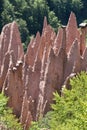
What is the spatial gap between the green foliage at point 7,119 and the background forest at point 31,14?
77.5ft

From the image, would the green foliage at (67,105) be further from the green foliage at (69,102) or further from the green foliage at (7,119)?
the green foliage at (7,119)

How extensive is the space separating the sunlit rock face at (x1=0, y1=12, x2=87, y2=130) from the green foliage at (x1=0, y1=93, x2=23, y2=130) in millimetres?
558

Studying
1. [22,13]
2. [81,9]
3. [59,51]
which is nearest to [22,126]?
[59,51]

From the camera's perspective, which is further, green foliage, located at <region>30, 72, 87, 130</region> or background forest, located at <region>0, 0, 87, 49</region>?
background forest, located at <region>0, 0, 87, 49</region>

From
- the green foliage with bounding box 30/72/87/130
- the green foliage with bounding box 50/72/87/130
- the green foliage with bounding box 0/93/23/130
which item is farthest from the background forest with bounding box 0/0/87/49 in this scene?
the green foliage with bounding box 50/72/87/130

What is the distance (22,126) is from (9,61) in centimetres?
369

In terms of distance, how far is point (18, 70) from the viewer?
24.4 m

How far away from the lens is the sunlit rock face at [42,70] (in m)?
24.0

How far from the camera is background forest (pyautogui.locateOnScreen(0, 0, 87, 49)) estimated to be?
49344mm

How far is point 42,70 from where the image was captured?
2506cm

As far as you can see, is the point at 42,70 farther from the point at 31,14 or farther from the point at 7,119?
the point at 31,14

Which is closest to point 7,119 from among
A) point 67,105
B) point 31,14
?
point 67,105

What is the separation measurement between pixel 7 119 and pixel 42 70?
122 inches

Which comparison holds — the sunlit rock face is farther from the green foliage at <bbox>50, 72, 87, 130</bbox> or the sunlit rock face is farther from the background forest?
the background forest
